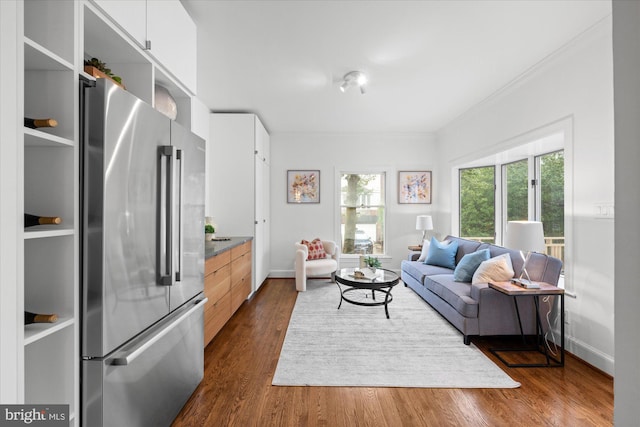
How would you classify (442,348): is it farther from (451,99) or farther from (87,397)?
(451,99)

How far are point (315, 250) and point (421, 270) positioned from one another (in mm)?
1796

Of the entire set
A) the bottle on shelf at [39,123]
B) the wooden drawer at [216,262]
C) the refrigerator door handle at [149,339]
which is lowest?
the refrigerator door handle at [149,339]

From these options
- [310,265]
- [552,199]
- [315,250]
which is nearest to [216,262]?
[310,265]

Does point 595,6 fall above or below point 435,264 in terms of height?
above

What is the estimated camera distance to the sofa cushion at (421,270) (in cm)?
404

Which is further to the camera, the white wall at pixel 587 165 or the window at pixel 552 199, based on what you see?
the window at pixel 552 199

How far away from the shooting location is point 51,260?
1158mm

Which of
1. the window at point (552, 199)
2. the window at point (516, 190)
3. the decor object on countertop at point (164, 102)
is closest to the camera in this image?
the decor object on countertop at point (164, 102)

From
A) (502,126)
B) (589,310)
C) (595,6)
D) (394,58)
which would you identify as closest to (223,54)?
(394,58)

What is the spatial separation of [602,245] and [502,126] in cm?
187

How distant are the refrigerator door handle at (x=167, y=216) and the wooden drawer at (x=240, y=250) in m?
1.77

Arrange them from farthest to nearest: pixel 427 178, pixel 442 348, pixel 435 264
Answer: pixel 427 178 → pixel 435 264 → pixel 442 348

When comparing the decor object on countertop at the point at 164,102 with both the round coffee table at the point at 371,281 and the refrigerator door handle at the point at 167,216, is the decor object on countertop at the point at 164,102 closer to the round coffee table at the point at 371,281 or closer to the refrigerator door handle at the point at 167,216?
the refrigerator door handle at the point at 167,216
